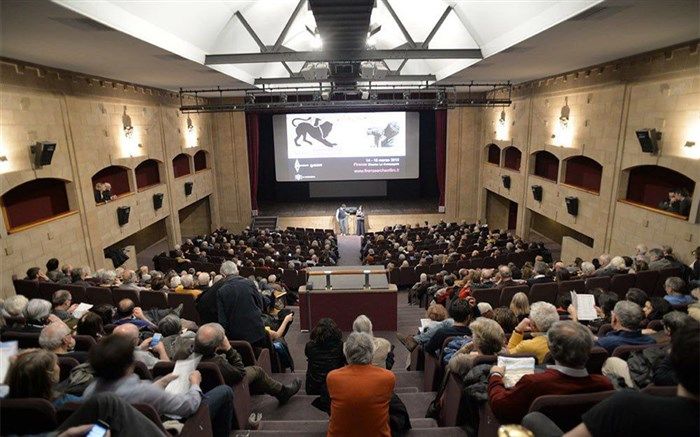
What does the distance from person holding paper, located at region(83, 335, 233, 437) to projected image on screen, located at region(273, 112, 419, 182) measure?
1519 cm

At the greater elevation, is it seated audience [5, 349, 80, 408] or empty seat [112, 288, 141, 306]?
seated audience [5, 349, 80, 408]

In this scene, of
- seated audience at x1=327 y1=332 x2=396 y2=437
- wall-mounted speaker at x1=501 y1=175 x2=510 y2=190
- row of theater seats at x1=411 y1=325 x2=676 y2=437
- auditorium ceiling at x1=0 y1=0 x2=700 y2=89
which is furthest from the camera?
wall-mounted speaker at x1=501 y1=175 x2=510 y2=190

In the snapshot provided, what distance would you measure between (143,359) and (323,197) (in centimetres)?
1790

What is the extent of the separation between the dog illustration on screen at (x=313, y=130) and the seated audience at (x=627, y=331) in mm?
14623

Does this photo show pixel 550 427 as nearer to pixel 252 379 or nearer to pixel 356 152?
pixel 252 379

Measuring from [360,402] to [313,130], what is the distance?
15.7 meters

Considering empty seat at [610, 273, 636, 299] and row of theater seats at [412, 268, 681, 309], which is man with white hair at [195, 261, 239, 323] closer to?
row of theater seats at [412, 268, 681, 309]

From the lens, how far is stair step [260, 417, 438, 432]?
3398 mm

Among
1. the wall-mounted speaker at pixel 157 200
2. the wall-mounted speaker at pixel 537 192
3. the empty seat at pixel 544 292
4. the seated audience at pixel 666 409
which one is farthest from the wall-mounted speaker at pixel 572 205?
the wall-mounted speaker at pixel 157 200

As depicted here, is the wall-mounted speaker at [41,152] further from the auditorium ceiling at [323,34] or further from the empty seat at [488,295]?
the empty seat at [488,295]

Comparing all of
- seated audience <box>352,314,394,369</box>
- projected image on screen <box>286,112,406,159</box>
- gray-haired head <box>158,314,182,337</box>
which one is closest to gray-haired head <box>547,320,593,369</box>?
seated audience <box>352,314,394,369</box>

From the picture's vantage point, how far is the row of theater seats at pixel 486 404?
224cm

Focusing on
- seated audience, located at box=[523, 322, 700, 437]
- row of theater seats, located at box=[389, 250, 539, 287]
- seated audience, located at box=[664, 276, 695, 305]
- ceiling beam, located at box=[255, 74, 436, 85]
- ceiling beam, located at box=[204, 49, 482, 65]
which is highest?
ceiling beam, located at box=[255, 74, 436, 85]

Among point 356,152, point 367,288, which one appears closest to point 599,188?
point 367,288
